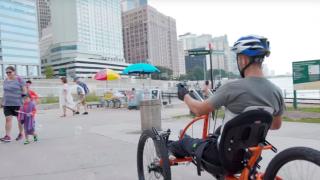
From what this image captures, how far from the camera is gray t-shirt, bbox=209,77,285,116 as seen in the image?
2975 mm

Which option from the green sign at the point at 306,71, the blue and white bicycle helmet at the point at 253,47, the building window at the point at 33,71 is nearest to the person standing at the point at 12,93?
the blue and white bicycle helmet at the point at 253,47

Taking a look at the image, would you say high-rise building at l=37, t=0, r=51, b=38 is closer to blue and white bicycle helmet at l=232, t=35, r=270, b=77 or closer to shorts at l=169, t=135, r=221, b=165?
shorts at l=169, t=135, r=221, b=165

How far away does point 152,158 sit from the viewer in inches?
167

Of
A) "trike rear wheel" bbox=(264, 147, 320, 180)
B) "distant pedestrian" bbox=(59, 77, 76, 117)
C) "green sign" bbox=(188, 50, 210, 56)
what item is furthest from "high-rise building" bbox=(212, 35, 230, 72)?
"trike rear wheel" bbox=(264, 147, 320, 180)

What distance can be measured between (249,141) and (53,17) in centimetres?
13542

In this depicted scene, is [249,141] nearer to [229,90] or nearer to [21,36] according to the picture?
[229,90]

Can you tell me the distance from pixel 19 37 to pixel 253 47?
12481 cm

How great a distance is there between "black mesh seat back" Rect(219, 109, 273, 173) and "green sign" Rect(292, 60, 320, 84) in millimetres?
12686

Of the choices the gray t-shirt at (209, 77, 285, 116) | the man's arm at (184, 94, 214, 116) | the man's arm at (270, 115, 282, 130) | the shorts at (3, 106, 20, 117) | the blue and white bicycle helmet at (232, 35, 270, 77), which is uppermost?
the blue and white bicycle helmet at (232, 35, 270, 77)

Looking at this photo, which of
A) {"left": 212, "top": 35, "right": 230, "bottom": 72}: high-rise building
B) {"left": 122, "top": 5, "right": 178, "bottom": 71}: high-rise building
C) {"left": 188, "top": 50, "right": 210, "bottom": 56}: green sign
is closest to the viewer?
{"left": 188, "top": 50, "right": 210, "bottom": 56}: green sign

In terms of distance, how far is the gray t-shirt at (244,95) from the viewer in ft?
9.76

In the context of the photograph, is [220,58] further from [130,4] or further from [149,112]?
[130,4]

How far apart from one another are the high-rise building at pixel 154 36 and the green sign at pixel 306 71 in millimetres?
80050

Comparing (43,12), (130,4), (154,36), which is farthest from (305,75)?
(43,12)
